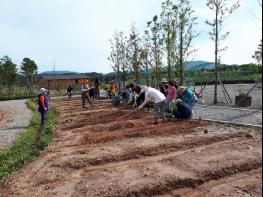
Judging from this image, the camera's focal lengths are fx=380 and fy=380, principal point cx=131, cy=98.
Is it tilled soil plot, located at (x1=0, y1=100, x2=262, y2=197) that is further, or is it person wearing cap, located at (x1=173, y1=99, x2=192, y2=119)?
person wearing cap, located at (x1=173, y1=99, x2=192, y2=119)

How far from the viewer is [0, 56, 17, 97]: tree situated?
4381cm

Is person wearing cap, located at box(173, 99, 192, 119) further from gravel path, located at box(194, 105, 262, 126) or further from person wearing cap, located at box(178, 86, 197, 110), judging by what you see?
gravel path, located at box(194, 105, 262, 126)

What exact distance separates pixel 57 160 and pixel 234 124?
5832mm

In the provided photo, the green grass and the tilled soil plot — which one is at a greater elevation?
the tilled soil plot

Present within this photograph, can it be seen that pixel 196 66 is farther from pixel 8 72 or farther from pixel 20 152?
pixel 8 72

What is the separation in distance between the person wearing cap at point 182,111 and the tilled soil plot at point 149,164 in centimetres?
123

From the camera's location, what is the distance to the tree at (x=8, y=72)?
4381 centimetres

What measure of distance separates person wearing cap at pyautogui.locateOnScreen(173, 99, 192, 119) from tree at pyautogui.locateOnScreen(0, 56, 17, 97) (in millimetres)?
34119

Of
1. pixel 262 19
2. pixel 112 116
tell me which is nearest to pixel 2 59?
Result: pixel 112 116

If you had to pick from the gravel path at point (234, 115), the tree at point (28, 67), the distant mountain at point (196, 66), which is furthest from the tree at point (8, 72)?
the gravel path at point (234, 115)

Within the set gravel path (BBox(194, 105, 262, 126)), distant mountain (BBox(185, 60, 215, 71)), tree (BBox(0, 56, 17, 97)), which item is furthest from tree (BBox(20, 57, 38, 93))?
gravel path (BBox(194, 105, 262, 126))

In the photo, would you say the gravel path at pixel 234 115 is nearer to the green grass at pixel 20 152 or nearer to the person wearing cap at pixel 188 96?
the person wearing cap at pixel 188 96

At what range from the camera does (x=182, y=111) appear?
42.7ft

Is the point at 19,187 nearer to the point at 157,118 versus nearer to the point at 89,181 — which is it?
the point at 89,181
